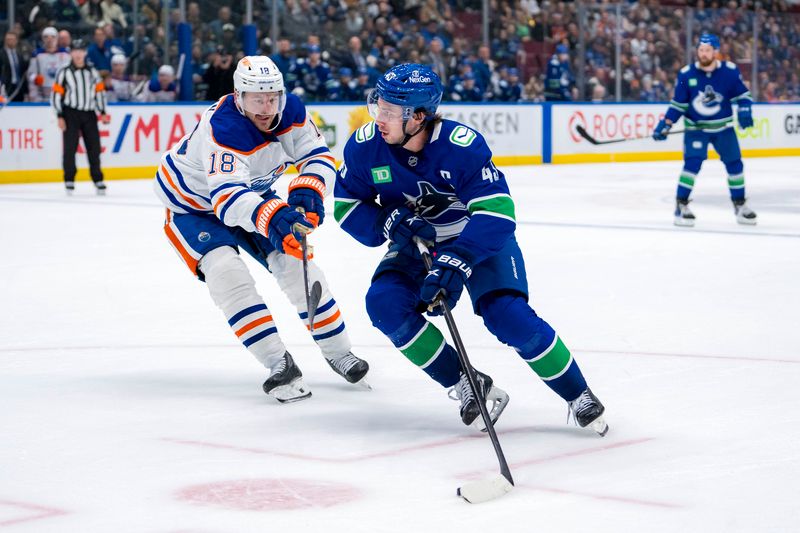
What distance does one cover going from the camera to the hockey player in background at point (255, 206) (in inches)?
157

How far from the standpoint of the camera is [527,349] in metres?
3.48

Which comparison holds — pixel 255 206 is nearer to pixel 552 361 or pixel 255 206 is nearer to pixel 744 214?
pixel 552 361

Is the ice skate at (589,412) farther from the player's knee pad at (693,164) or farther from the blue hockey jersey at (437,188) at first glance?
the player's knee pad at (693,164)

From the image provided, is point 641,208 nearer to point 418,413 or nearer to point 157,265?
point 157,265

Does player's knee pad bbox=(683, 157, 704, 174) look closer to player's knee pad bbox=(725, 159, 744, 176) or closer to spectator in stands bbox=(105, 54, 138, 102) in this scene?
player's knee pad bbox=(725, 159, 744, 176)

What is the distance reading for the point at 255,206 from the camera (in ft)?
12.9

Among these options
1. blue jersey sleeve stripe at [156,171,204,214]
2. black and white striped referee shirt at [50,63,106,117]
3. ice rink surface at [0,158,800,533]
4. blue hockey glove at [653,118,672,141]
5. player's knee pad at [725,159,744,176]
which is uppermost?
black and white striped referee shirt at [50,63,106,117]

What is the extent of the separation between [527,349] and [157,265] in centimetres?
419

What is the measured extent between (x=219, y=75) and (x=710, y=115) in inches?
250

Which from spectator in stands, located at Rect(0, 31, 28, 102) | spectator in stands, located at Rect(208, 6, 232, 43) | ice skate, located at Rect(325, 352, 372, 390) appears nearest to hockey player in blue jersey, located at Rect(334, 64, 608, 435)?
ice skate, located at Rect(325, 352, 372, 390)

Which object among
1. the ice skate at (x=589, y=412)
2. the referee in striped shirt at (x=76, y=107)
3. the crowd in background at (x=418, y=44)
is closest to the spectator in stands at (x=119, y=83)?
the crowd in background at (x=418, y=44)

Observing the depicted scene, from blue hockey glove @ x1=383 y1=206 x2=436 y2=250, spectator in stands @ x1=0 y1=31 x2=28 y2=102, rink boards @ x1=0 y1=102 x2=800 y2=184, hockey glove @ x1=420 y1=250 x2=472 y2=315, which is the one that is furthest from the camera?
rink boards @ x1=0 y1=102 x2=800 y2=184

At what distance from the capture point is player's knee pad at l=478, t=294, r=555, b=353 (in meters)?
3.46

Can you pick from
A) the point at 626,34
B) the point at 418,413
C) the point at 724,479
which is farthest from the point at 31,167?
the point at 724,479
